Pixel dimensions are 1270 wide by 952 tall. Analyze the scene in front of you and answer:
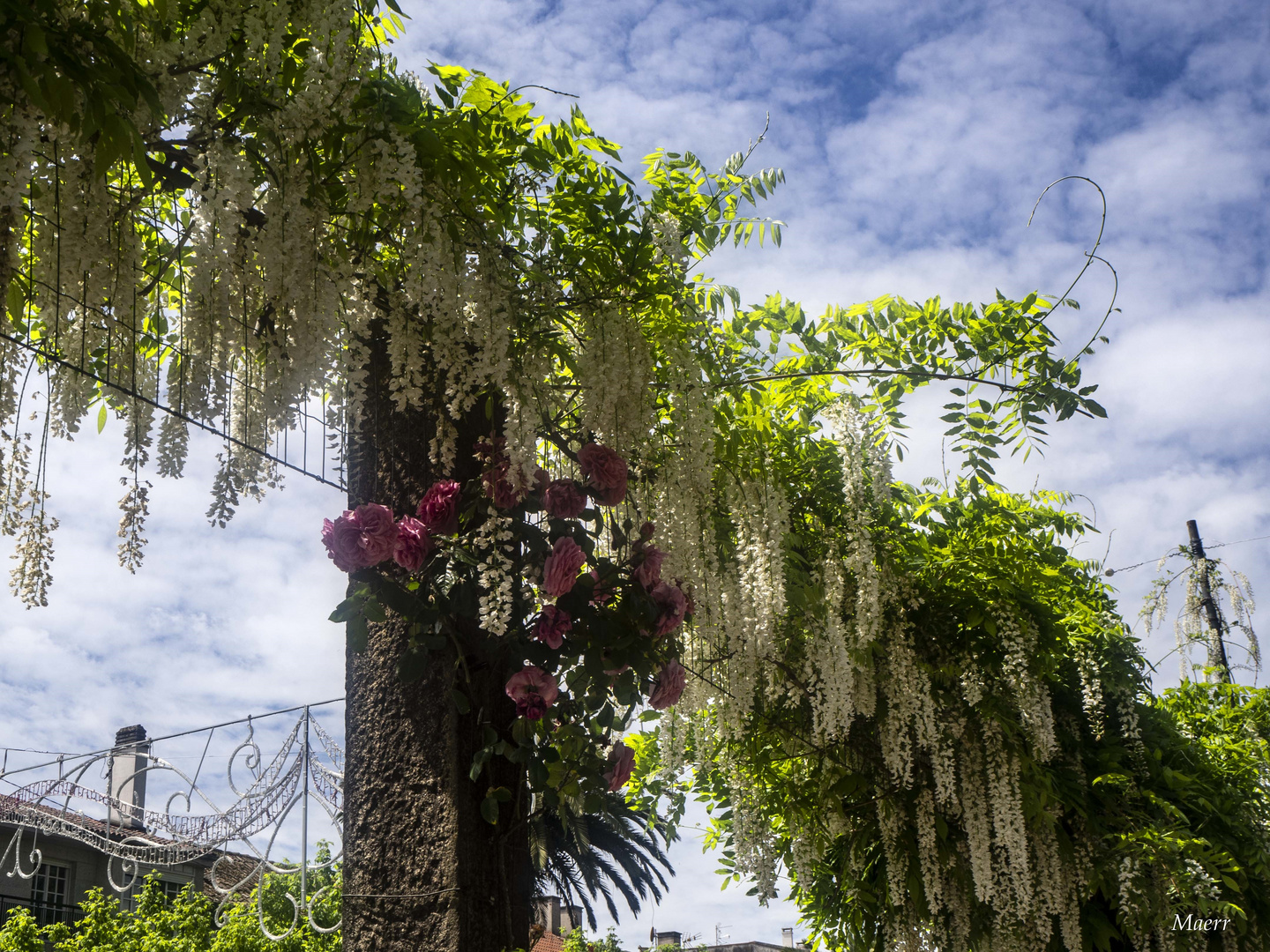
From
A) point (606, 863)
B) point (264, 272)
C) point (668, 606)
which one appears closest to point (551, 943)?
point (606, 863)

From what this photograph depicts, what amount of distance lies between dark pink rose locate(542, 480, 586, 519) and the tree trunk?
26cm

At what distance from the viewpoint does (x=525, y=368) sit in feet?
6.97

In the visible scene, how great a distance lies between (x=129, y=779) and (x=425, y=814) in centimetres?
479

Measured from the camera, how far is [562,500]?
2.05 m

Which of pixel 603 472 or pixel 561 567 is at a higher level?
pixel 603 472

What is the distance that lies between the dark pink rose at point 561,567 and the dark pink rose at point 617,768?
420 millimetres

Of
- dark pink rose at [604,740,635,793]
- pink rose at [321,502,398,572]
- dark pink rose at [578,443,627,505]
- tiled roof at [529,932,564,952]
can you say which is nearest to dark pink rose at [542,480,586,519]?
dark pink rose at [578,443,627,505]

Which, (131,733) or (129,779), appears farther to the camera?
(131,733)

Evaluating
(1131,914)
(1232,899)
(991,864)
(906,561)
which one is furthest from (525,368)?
(1232,899)

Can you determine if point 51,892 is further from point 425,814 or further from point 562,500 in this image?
point 562,500

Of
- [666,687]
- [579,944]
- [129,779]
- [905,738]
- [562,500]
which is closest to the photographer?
[562,500]

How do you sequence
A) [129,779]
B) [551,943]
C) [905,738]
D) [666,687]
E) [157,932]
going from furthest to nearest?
[551,943] < [157,932] < [129,779] < [905,738] < [666,687]

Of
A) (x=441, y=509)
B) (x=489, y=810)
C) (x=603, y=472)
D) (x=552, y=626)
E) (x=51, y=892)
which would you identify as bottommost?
(x=51, y=892)

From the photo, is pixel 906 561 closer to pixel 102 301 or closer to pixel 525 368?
pixel 525 368
